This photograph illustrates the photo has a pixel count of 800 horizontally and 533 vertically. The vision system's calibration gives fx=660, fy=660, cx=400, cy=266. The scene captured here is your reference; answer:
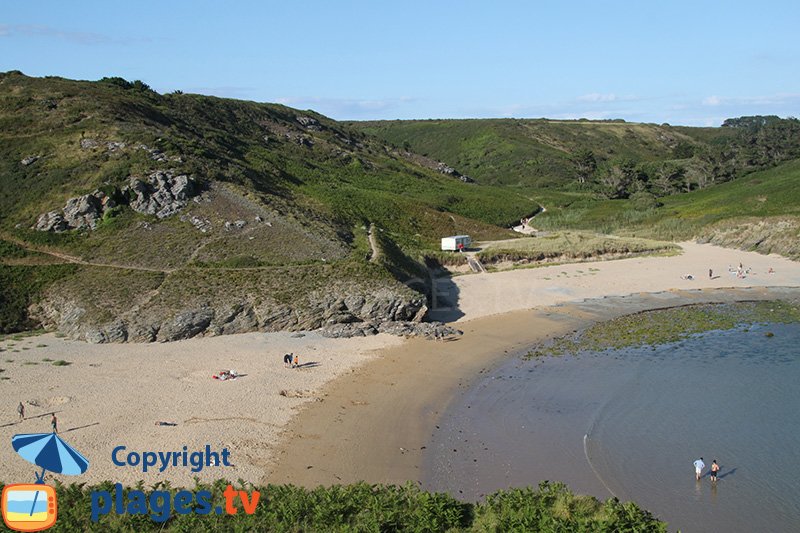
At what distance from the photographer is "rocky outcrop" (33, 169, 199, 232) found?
5497 cm

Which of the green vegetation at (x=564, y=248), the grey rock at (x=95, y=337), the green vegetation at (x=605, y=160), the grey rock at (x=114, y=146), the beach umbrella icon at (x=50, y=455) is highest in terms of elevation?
the green vegetation at (x=605, y=160)

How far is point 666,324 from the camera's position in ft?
154

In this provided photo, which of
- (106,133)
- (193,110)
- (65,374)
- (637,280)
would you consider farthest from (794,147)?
(65,374)

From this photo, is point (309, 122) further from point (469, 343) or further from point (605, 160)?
point (469, 343)

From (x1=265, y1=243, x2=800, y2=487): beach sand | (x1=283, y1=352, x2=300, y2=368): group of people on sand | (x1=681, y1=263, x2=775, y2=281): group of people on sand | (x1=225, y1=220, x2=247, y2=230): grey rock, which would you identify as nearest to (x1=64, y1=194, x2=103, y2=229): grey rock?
(x1=225, y1=220, x2=247, y2=230): grey rock

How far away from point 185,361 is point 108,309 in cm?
988

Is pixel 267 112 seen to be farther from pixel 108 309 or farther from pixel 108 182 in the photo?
pixel 108 309

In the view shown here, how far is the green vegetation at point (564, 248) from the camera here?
68.8 meters

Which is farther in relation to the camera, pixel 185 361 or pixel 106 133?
pixel 106 133

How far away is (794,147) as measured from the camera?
5477 inches

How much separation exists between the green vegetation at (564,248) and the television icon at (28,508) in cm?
5181

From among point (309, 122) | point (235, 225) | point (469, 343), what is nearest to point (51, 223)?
point (235, 225)

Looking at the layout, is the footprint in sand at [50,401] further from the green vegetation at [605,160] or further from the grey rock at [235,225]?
the green vegetation at [605,160]

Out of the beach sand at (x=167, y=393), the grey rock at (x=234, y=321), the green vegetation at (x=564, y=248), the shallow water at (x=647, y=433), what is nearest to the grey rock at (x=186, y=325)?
the grey rock at (x=234, y=321)
